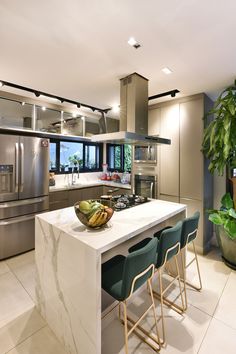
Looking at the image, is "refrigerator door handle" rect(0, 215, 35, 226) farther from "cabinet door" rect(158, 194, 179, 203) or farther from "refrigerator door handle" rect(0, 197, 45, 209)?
"cabinet door" rect(158, 194, 179, 203)

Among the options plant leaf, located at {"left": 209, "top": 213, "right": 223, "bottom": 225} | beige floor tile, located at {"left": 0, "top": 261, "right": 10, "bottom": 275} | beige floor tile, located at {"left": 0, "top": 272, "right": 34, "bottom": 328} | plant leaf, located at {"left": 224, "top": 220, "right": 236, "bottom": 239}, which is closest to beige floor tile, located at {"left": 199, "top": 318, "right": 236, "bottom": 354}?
plant leaf, located at {"left": 224, "top": 220, "right": 236, "bottom": 239}

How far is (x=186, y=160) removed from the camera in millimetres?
3264

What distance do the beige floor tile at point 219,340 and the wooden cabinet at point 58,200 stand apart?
2838mm

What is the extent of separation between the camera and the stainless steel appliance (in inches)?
144

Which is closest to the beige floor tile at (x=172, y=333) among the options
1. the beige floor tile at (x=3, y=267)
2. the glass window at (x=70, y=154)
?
the beige floor tile at (x=3, y=267)

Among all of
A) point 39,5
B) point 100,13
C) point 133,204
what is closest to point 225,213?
point 133,204

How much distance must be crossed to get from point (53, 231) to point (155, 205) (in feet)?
4.23

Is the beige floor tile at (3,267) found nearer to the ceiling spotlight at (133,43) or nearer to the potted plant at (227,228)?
the potted plant at (227,228)

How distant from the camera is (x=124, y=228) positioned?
1.59m

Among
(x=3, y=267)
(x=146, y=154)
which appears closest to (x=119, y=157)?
(x=146, y=154)

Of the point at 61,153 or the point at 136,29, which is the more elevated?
the point at 136,29

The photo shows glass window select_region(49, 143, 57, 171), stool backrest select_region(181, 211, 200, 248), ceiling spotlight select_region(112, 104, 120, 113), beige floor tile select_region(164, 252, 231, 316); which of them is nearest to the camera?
stool backrest select_region(181, 211, 200, 248)

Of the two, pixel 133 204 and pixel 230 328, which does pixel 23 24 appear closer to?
pixel 133 204

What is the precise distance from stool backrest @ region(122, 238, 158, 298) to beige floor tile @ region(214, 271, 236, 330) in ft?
3.75
